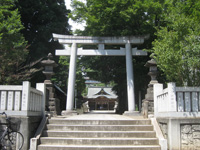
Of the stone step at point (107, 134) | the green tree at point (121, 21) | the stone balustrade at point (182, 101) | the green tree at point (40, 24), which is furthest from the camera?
the green tree at point (40, 24)

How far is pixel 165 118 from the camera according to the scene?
254 inches

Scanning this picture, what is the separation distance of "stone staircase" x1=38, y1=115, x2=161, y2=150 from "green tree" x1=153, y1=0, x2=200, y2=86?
79.4 inches

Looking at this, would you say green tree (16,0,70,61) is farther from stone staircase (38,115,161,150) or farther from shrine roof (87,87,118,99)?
shrine roof (87,87,118,99)

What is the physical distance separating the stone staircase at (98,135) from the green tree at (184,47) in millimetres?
2017

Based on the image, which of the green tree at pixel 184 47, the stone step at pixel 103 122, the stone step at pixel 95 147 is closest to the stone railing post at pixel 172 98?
the green tree at pixel 184 47

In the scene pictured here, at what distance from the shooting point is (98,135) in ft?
21.8

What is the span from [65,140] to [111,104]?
30.8 m

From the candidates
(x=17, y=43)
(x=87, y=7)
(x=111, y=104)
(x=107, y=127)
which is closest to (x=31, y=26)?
(x=87, y=7)

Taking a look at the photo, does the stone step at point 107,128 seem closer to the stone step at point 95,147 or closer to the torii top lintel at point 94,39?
the stone step at point 95,147

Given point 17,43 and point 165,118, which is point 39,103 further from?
point 17,43

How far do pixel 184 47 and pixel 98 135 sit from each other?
3746mm

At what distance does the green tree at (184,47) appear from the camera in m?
6.26

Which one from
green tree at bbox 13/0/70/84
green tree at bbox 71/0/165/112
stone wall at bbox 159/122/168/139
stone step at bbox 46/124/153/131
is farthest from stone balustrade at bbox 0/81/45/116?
green tree at bbox 13/0/70/84

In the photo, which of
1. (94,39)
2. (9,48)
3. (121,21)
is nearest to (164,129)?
(94,39)
